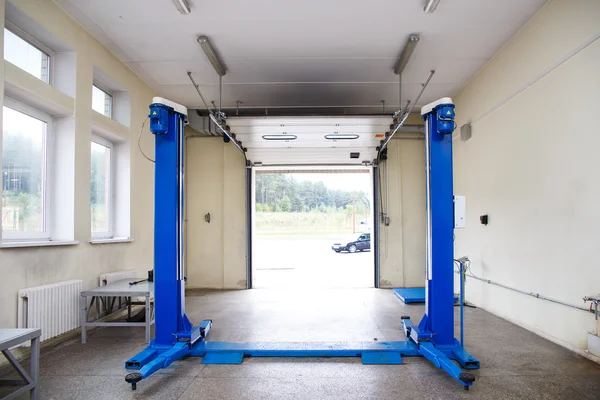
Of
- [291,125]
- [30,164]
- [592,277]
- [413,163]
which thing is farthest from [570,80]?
[30,164]

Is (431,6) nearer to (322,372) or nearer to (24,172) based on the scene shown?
(322,372)

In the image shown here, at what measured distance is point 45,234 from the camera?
386 cm

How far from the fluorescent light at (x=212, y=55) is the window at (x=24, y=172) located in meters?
1.93

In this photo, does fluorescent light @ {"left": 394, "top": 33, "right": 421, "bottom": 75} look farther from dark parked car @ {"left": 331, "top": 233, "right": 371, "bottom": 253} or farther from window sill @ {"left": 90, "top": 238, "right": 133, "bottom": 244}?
dark parked car @ {"left": 331, "top": 233, "right": 371, "bottom": 253}

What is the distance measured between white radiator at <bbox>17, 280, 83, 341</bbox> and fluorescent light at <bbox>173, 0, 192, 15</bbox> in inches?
120

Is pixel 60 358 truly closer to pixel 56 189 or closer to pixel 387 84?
pixel 56 189

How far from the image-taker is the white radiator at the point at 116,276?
14.3 feet

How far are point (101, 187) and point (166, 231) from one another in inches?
85.3

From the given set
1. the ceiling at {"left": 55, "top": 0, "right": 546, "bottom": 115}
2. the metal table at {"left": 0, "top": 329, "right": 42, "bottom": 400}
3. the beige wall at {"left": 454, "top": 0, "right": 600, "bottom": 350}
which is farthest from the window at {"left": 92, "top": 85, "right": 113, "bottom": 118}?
the beige wall at {"left": 454, "top": 0, "right": 600, "bottom": 350}

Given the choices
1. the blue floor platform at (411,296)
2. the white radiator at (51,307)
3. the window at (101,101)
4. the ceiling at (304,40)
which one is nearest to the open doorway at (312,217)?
the blue floor platform at (411,296)

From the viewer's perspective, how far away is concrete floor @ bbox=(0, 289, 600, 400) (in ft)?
8.80

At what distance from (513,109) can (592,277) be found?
2234 mm

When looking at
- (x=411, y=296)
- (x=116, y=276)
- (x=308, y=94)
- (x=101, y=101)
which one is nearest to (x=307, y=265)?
(x=411, y=296)

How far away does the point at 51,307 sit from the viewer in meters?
3.53
